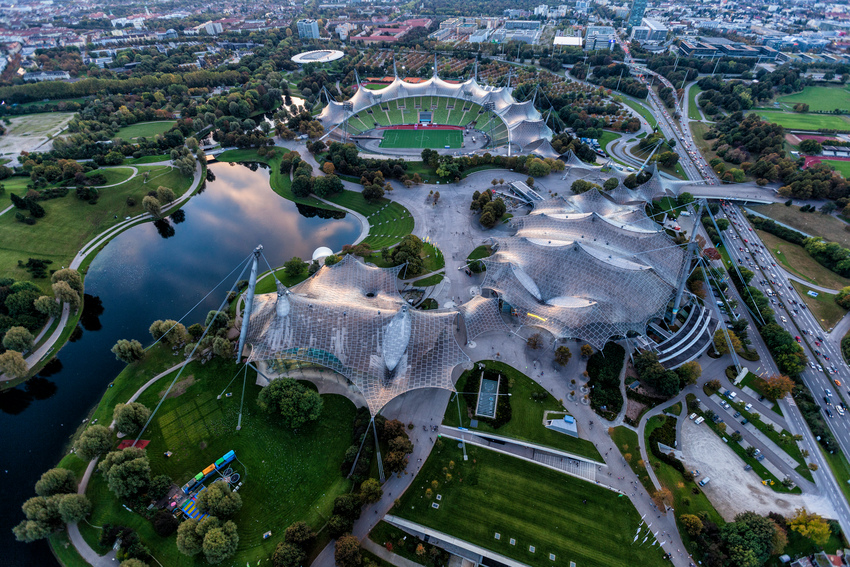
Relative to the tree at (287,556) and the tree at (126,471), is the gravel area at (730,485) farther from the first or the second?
the tree at (126,471)

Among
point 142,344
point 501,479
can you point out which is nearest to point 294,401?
point 501,479

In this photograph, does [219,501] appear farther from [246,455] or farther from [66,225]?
[66,225]

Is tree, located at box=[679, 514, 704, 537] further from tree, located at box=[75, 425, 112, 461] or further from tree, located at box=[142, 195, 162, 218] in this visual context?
tree, located at box=[142, 195, 162, 218]

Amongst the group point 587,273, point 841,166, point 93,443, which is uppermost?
point 841,166

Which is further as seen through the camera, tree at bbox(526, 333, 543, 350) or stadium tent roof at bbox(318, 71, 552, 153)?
stadium tent roof at bbox(318, 71, 552, 153)

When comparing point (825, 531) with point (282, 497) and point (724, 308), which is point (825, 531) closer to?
point (724, 308)

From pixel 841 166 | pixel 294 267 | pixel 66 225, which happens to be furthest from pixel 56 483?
pixel 841 166

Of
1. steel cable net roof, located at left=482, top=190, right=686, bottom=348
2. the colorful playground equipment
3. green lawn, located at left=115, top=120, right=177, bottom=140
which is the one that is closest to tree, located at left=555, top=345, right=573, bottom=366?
steel cable net roof, located at left=482, top=190, right=686, bottom=348

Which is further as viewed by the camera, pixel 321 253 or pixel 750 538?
pixel 321 253
